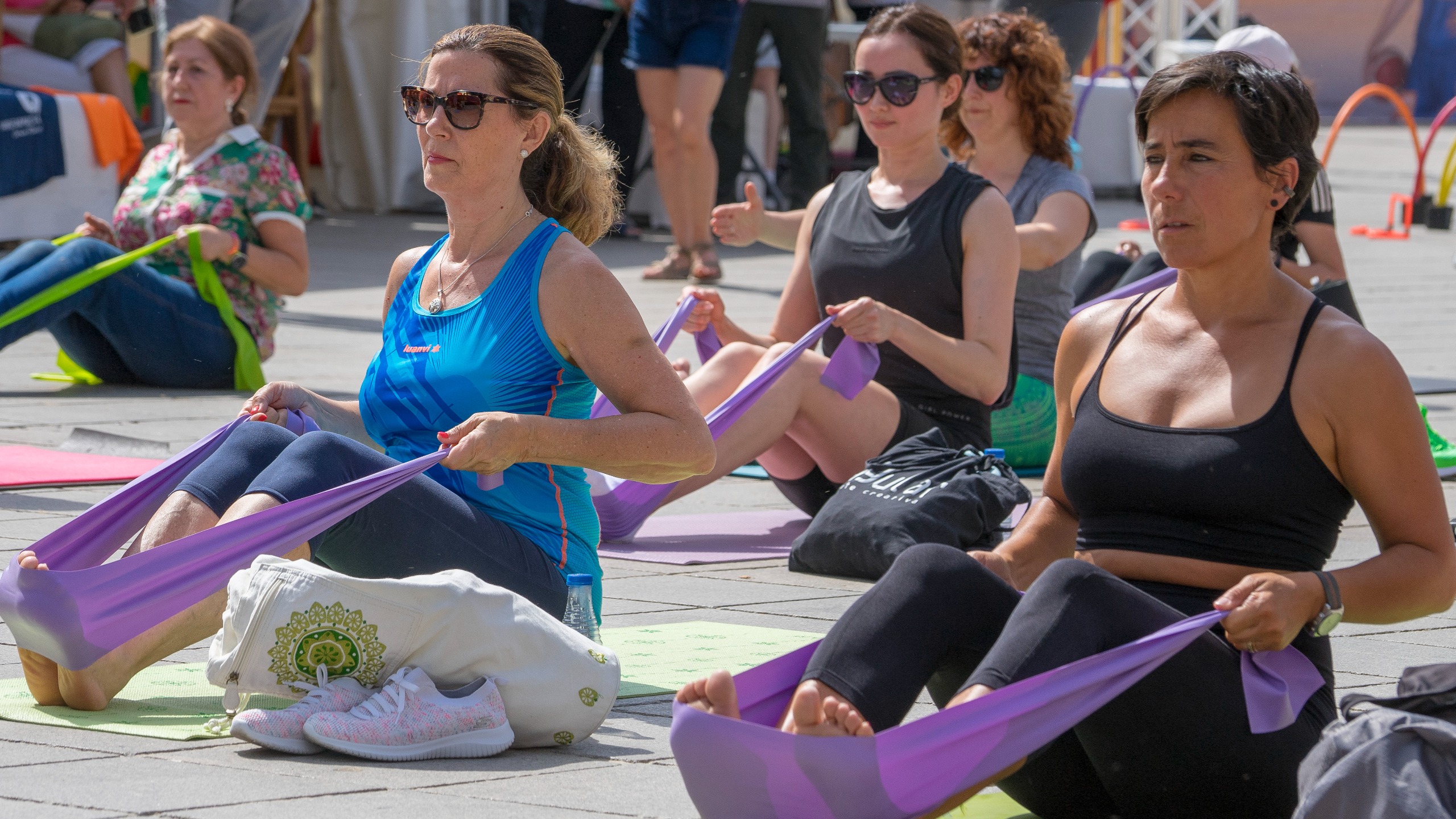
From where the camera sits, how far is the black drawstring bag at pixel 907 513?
4.57m

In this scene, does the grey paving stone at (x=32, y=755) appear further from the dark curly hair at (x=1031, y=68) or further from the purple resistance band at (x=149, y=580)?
the dark curly hair at (x=1031, y=68)

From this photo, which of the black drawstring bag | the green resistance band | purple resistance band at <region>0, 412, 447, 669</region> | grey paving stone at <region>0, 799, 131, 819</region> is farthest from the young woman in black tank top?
grey paving stone at <region>0, 799, 131, 819</region>

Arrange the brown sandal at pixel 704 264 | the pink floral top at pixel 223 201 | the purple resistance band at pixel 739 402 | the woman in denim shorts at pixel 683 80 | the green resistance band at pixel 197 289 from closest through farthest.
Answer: the purple resistance band at pixel 739 402 < the green resistance band at pixel 197 289 < the pink floral top at pixel 223 201 < the woman in denim shorts at pixel 683 80 < the brown sandal at pixel 704 264

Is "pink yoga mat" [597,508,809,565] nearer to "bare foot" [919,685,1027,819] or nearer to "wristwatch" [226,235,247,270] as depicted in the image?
"wristwatch" [226,235,247,270]

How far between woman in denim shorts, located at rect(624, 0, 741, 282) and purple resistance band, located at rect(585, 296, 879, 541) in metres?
4.77

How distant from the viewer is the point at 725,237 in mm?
5637

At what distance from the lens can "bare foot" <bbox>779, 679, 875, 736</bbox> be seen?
2.40 m

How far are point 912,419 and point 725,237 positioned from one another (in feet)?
2.85

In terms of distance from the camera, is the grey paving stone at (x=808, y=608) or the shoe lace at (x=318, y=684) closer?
the shoe lace at (x=318, y=684)

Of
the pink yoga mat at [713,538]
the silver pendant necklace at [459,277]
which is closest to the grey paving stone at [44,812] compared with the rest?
the silver pendant necklace at [459,277]

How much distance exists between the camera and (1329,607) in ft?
8.17

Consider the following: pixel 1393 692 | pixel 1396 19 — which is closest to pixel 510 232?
pixel 1393 692

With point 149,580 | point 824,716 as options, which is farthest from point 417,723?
point 824,716

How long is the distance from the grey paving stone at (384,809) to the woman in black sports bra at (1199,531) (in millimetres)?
330
